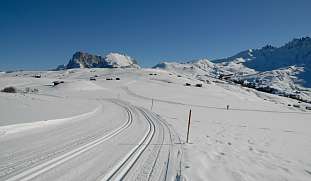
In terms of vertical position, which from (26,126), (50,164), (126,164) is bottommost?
(26,126)

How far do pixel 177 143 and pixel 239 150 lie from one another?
9.31 feet

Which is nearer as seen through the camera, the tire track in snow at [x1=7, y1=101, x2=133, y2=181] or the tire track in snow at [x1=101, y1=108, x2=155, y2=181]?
the tire track in snow at [x1=7, y1=101, x2=133, y2=181]

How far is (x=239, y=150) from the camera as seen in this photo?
1255cm

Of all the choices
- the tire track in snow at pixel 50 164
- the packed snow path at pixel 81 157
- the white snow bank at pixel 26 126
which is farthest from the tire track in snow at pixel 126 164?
the white snow bank at pixel 26 126

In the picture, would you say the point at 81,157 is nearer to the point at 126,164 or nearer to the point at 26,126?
the point at 126,164

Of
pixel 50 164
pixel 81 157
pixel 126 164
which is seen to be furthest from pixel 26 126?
pixel 126 164

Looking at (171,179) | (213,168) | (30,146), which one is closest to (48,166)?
(30,146)

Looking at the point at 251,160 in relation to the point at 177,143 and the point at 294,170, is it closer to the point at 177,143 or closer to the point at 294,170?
the point at 294,170

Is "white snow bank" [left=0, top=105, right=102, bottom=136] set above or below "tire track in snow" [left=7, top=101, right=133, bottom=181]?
below

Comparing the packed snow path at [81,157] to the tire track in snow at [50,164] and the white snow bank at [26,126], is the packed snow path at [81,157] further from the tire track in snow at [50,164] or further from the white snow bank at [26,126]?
the white snow bank at [26,126]

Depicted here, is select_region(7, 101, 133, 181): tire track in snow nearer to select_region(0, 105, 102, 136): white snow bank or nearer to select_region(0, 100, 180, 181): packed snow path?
select_region(0, 100, 180, 181): packed snow path

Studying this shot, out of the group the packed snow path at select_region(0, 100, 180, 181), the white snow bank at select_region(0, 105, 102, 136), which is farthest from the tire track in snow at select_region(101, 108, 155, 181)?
the white snow bank at select_region(0, 105, 102, 136)

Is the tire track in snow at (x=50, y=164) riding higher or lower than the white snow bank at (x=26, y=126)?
higher

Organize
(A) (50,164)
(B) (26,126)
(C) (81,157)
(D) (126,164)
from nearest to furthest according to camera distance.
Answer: (A) (50,164)
(D) (126,164)
(C) (81,157)
(B) (26,126)
